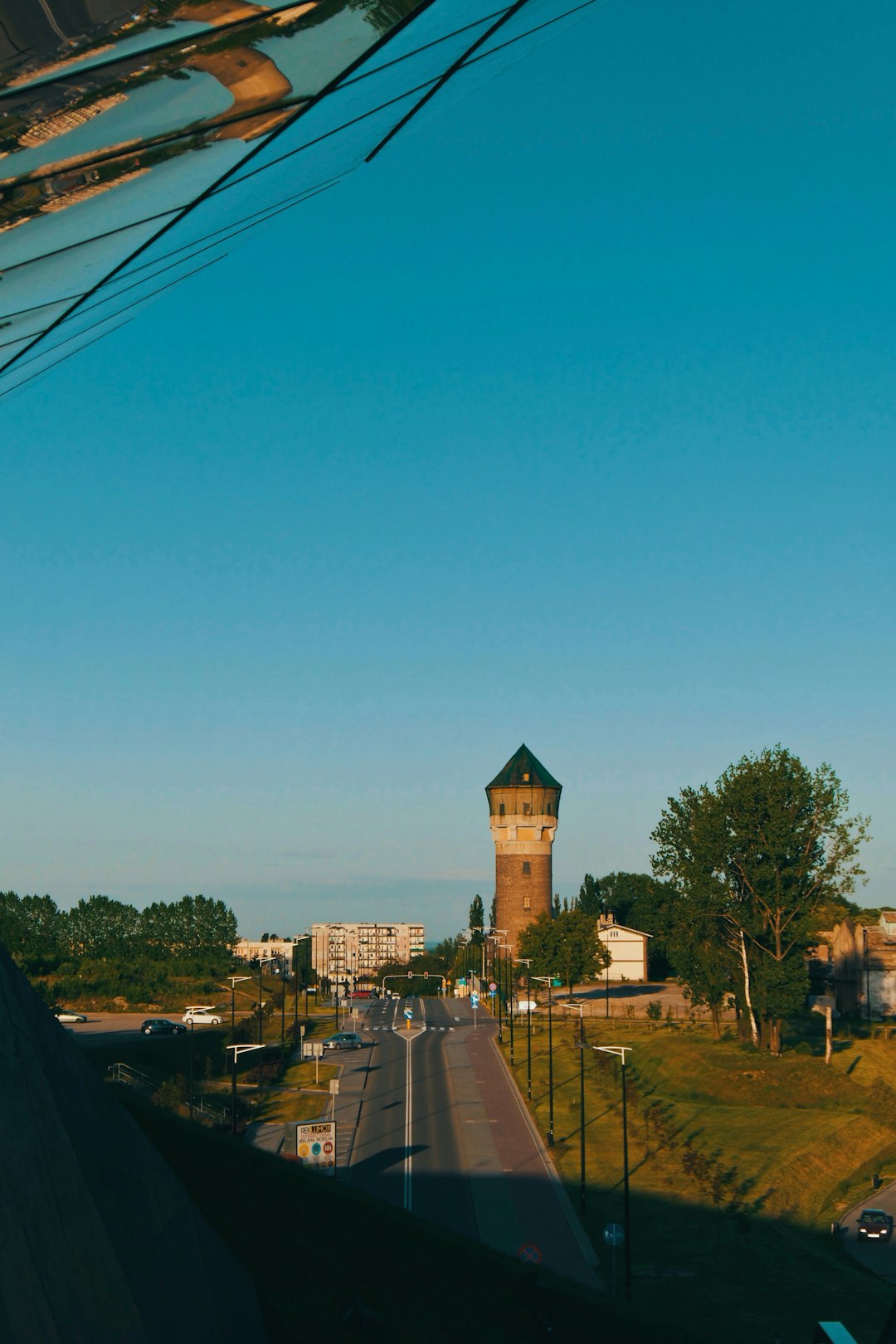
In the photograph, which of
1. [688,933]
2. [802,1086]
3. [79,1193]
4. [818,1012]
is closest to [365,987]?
[818,1012]

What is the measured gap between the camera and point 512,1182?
4644 cm

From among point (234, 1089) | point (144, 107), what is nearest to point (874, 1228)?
point (234, 1089)

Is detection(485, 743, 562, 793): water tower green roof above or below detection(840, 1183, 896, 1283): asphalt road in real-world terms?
above

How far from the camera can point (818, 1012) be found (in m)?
104

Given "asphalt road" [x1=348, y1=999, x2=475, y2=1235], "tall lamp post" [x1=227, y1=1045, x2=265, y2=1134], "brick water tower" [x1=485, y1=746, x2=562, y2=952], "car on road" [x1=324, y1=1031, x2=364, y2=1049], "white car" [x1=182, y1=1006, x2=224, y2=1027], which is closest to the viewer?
"asphalt road" [x1=348, y1=999, x2=475, y2=1235]

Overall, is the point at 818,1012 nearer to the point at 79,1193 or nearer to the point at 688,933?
the point at 688,933

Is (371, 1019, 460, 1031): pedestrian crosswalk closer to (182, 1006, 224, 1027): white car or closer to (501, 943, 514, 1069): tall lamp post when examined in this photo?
(501, 943, 514, 1069): tall lamp post

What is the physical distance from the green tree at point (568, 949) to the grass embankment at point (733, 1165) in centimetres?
2398

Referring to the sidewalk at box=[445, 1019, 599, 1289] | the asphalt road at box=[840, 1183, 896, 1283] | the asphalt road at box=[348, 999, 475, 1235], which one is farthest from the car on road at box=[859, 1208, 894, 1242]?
the asphalt road at box=[348, 999, 475, 1235]

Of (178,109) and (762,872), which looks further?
(762,872)

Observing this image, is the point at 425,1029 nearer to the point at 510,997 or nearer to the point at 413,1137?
the point at 510,997

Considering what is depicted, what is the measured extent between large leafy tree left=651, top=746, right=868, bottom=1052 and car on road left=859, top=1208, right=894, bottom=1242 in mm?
32499

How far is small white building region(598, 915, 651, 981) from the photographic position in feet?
461

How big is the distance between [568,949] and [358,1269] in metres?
81.5
